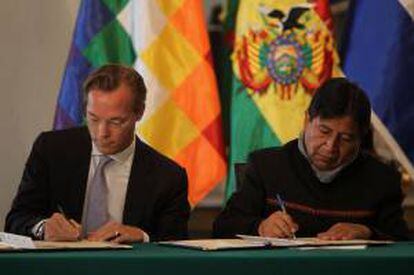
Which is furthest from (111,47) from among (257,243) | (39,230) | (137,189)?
(257,243)

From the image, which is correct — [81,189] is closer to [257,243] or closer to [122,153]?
[122,153]

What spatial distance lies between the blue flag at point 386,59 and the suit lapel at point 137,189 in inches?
58.2

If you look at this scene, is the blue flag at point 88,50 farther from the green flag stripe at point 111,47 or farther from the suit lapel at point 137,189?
the suit lapel at point 137,189

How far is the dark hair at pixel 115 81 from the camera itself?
2.73m

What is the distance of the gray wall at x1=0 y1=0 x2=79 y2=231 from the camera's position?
4.13 metres

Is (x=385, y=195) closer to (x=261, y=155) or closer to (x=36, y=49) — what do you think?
(x=261, y=155)

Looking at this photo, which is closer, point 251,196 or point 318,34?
point 251,196

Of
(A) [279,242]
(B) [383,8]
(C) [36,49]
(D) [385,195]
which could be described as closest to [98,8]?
(C) [36,49]

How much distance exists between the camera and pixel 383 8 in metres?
4.04

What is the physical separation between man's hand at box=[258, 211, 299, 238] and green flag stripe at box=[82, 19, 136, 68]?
5.07 feet

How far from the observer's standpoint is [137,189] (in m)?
2.77

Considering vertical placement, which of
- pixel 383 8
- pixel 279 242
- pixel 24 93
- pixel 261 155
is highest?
pixel 383 8

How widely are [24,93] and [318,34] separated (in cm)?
139

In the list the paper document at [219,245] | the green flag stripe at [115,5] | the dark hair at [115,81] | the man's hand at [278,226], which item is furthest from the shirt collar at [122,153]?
the green flag stripe at [115,5]
